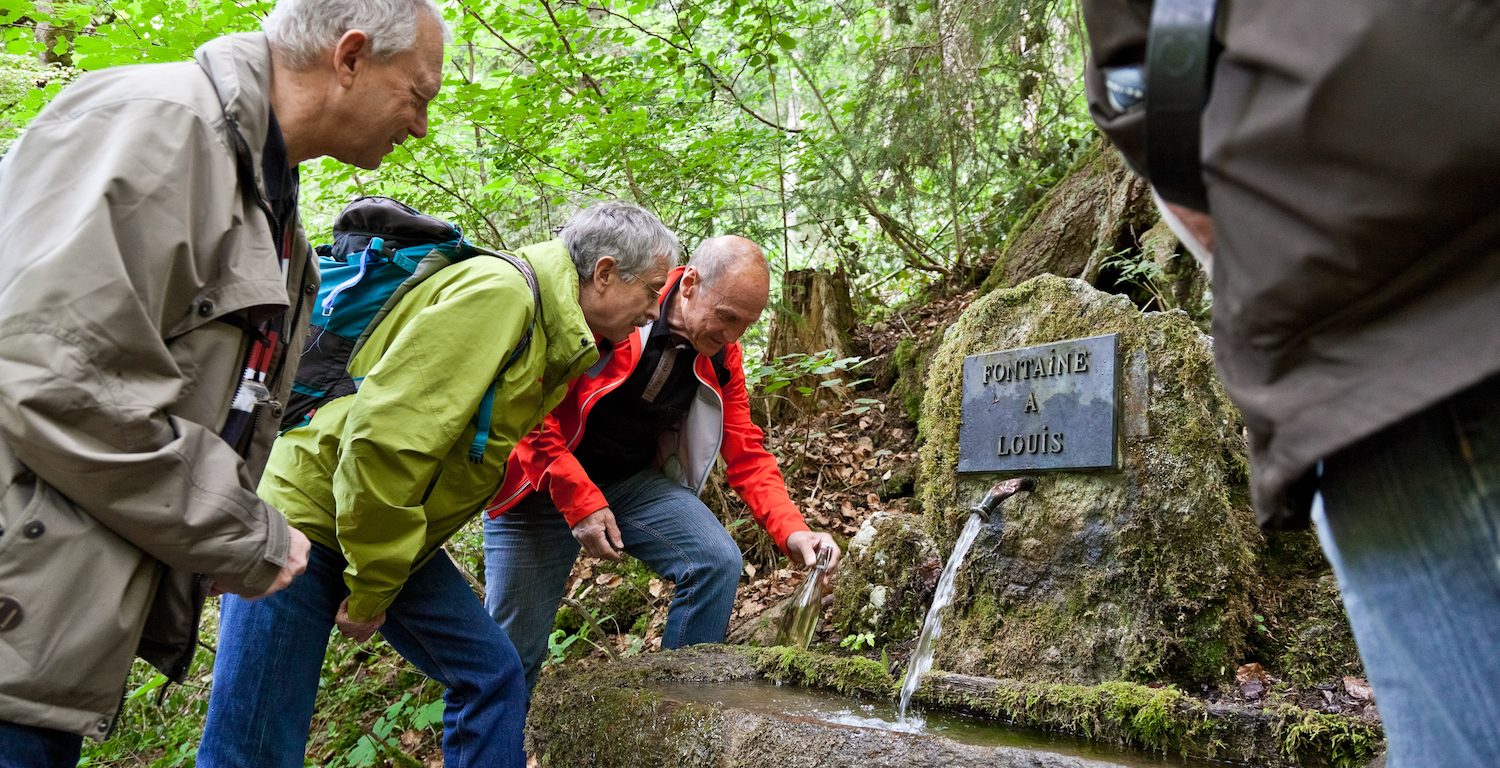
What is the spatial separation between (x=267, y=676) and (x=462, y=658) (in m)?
0.55

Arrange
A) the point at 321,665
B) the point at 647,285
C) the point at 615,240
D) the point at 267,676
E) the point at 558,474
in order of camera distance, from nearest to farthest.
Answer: the point at 267,676
the point at 321,665
the point at 615,240
the point at 647,285
the point at 558,474

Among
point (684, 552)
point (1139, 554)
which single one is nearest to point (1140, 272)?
point (1139, 554)

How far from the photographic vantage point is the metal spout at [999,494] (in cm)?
387

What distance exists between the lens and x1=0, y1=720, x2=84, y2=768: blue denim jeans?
1.38 metres

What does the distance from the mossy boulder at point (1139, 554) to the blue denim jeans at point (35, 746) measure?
10.1ft

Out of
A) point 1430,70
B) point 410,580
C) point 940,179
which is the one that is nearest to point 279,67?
point 410,580

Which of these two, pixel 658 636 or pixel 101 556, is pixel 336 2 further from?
pixel 658 636

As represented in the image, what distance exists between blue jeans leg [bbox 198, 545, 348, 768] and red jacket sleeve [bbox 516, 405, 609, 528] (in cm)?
107

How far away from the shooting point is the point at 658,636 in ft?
17.5

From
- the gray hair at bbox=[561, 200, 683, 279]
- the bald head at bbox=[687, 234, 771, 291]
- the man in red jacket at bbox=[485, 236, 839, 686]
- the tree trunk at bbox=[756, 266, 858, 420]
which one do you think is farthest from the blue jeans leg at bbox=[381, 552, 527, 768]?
the tree trunk at bbox=[756, 266, 858, 420]

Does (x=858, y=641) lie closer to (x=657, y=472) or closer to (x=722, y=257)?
(x=657, y=472)

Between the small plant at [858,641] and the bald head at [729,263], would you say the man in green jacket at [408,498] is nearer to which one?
the bald head at [729,263]

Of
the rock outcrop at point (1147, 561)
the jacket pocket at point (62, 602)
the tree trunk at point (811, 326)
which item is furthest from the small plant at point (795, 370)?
the jacket pocket at point (62, 602)

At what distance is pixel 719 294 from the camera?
3721 mm
